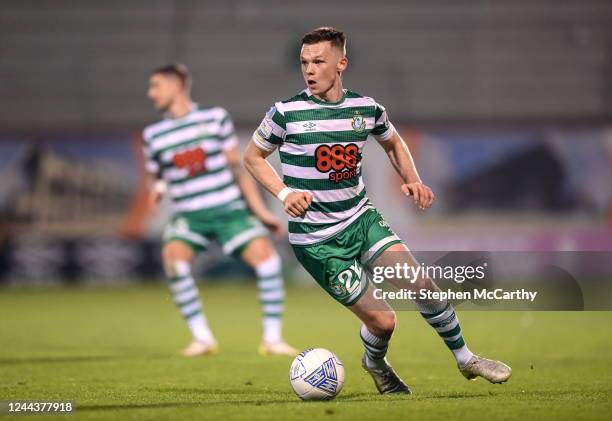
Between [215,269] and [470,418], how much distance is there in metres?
13.3

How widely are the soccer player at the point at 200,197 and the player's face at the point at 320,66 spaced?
10.6 feet

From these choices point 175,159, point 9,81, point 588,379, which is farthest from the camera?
point 9,81

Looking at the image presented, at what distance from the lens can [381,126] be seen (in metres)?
6.72

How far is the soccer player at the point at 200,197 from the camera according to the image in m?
9.75

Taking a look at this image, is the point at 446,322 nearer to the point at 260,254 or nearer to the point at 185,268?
the point at 260,254

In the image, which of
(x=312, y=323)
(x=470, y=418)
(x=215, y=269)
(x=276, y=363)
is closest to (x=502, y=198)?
(x=215, y=269)

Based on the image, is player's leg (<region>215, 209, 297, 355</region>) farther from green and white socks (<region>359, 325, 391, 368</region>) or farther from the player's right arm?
the player's right arm

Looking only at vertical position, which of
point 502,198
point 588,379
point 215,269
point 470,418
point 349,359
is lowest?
point 215,269

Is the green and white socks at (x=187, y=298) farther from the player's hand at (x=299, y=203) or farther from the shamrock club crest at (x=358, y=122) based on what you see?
the player's hand at (x=299, y=203)

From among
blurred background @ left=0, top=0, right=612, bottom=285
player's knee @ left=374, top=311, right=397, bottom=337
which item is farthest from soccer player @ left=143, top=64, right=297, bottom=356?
blurred background @ left=0, top=0, right=612, bottom=285

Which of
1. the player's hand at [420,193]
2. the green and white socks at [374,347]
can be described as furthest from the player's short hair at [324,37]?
the green and white socks at [374,347]

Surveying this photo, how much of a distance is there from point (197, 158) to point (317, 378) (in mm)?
3782

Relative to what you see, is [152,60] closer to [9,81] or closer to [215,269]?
[9,81]

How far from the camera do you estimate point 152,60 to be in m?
22.3
